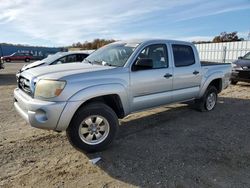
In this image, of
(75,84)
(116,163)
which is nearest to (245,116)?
(116,163)

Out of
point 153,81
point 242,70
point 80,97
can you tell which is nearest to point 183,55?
point 153,81

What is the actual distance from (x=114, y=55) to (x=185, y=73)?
1767 mm

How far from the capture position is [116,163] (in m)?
4.02

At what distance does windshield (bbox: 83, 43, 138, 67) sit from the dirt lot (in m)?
1.45

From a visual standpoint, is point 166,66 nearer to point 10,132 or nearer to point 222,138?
point 222,138

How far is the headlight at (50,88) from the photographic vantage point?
3.93m

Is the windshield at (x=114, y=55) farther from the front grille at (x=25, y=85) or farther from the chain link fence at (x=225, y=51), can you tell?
the chain link fence at (x=225, y=51)

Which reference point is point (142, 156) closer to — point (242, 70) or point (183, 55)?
point (183, 55)

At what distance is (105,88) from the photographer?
433cm

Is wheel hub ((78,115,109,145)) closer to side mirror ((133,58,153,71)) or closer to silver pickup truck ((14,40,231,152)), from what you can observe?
silver pickup truck ((14,40,231,152))

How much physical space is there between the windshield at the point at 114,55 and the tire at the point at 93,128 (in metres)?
0.98

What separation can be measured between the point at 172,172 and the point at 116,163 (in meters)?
0.85

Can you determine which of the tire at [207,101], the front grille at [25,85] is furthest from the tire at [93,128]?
the tire at [207,101]

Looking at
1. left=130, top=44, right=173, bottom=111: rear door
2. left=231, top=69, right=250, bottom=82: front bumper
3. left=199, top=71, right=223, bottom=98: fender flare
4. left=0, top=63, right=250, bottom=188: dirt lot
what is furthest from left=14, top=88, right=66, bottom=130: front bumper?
left=231, top=69, right=250, bottom=82: front bumper
